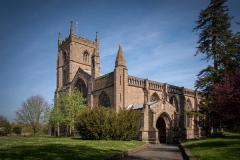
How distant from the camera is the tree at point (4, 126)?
59584 mm

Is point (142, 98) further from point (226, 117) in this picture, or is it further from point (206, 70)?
point (226, 117)

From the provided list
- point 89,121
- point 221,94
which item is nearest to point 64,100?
point 89,121

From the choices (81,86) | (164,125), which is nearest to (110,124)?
(164,125)

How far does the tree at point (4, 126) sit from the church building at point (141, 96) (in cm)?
2560

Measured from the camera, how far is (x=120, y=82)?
3031 cm

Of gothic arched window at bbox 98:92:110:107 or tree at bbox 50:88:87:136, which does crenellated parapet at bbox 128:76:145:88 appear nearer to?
gothic arched window at bbox 98:92:110:107

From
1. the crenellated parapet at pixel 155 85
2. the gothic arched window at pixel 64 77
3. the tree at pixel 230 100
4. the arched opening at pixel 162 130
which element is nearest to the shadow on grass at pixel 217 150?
the tree at pixel 230 100

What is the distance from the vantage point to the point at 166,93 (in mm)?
35875

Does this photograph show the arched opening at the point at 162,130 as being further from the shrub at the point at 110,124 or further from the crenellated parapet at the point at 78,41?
the crenellated parapet at the point at 78,41

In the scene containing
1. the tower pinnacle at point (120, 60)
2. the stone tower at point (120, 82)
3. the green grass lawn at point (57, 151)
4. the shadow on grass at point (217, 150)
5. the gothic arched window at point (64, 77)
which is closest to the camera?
the green grass lawn at point (57, 151)

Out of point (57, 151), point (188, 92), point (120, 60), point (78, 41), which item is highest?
point (78, 41)

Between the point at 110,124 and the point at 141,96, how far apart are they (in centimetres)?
1102

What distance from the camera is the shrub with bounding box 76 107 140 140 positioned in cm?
2256

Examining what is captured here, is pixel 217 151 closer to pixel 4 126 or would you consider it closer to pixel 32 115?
pixel 32 115
